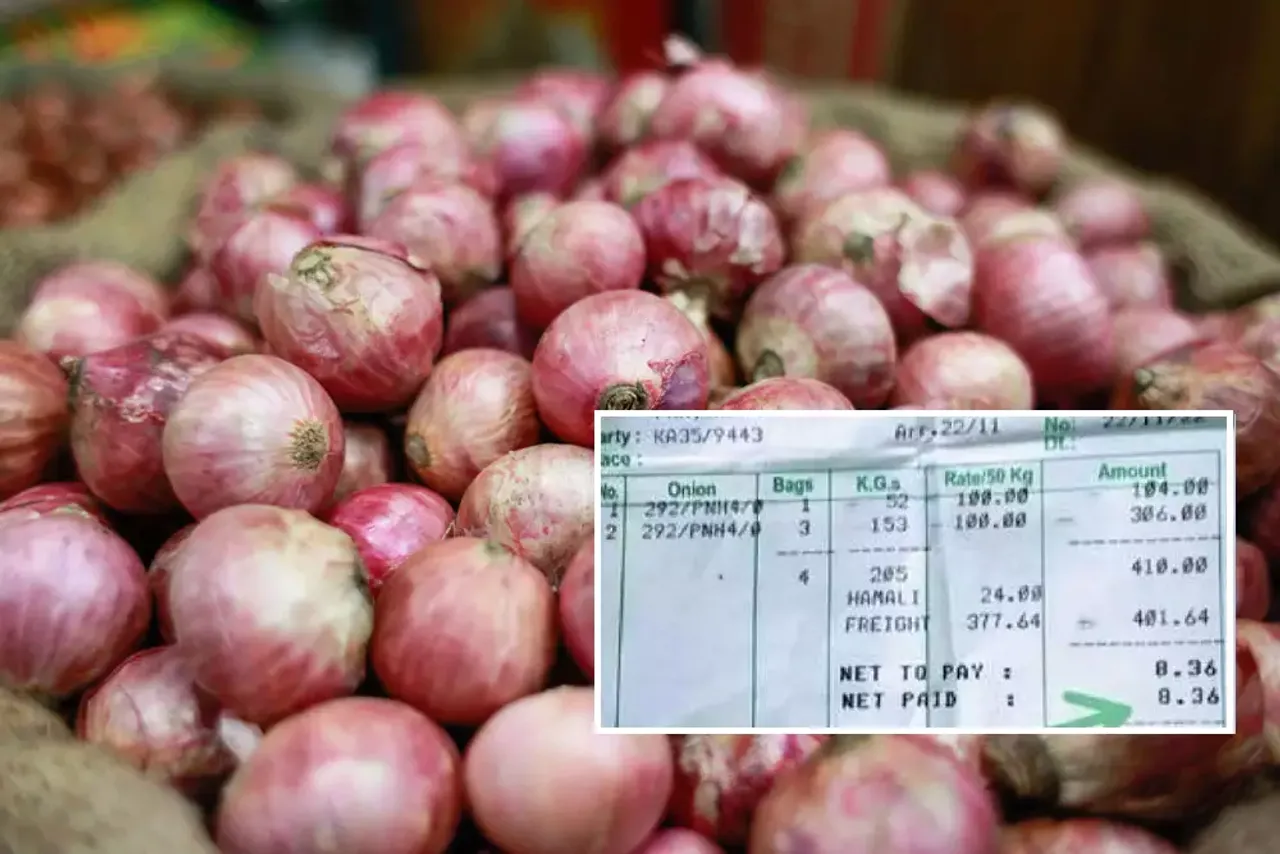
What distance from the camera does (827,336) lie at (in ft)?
2.48

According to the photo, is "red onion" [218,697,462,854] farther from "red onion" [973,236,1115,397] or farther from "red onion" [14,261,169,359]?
"red onion" [973,236,1115,397]

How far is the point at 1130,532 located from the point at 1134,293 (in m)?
0.55

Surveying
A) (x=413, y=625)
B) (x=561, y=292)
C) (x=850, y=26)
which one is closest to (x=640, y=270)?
(x=561, y=292)

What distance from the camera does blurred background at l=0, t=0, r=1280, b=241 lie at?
75.8 inches

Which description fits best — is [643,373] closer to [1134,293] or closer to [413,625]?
[413,625]

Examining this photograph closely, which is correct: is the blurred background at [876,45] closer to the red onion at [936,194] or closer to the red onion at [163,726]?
the red onion at [936,194]

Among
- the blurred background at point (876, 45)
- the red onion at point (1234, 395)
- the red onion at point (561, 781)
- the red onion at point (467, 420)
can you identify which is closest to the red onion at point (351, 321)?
the red onion at point (467, 420)

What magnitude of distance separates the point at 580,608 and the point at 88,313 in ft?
1.75

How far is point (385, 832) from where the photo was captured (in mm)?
522

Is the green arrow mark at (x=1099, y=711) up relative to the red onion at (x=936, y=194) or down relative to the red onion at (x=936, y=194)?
down

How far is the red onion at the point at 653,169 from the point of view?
0.90 meters

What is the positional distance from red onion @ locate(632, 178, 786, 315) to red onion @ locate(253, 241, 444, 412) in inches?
7.2

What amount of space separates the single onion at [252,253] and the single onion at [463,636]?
0.36 meters

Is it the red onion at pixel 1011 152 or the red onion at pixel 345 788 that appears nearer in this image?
the red onion at pixel 345 788
